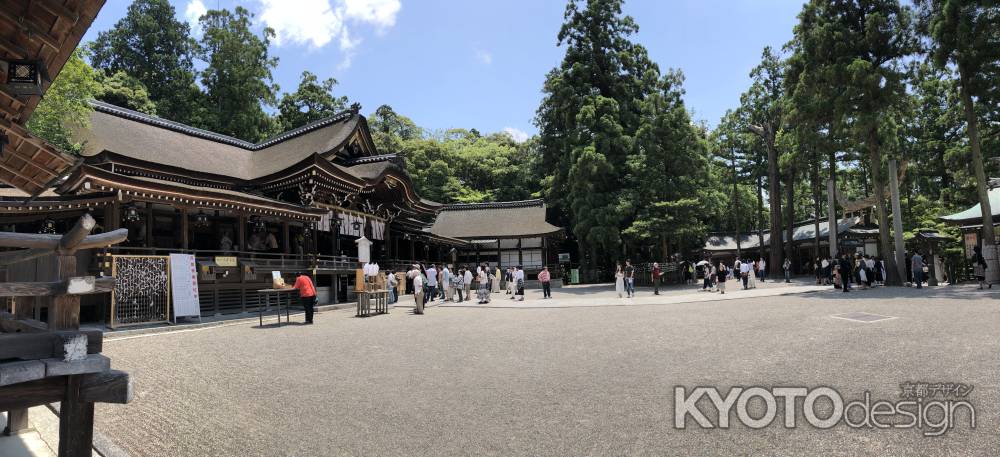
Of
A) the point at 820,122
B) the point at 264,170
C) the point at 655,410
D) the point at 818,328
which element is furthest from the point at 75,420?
the point at 820,122

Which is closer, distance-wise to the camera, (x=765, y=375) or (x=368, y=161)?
(x=765, y=375)

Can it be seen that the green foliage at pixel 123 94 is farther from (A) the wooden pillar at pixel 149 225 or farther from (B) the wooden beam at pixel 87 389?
(B) the wooden beam at pixel 87 389

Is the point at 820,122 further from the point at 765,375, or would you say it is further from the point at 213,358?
the point at 213,358

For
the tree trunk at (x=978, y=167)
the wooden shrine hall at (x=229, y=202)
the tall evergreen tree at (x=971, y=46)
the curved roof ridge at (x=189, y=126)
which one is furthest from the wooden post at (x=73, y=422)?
the tree trunk at (x=978, y=167)

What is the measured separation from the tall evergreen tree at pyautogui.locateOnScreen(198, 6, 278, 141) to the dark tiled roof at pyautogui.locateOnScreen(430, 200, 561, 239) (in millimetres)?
15026

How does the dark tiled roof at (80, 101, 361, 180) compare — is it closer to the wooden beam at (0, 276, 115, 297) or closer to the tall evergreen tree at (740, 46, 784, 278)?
the wooden beam at (0, 276, 115, 297)

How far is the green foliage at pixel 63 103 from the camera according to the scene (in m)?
13.3

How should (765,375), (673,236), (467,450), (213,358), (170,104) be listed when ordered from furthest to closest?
(170,104)
(673,236)
(213,358)
(765,375)
(467,450)

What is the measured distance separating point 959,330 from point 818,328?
204 centimetres

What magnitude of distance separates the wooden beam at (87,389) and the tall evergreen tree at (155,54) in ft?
128

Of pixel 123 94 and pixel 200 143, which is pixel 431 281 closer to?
pixel 200 143

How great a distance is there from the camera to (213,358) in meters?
8.23

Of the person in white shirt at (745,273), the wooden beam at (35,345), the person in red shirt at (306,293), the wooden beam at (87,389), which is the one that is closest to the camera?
the wooden beam at (35,345)

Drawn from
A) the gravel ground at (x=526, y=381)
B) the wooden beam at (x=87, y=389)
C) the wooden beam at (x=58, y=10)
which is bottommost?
the gravel ground at (x=526, y=381)
